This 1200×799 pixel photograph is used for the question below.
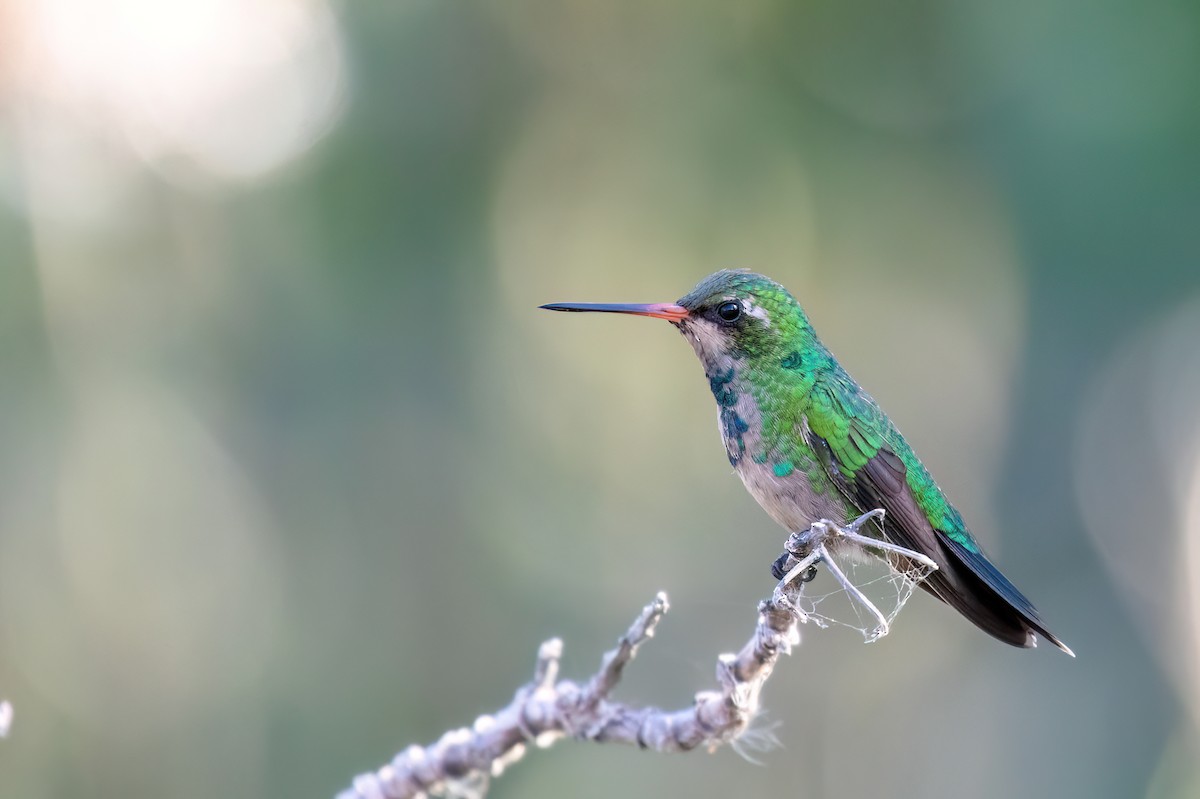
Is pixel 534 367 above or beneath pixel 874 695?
above

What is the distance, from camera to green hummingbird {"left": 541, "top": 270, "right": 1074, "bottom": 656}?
2551 millimetres

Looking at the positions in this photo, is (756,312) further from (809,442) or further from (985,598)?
(985,598)

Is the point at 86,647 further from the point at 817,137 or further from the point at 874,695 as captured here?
the point at 817,137

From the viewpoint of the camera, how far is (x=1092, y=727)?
6207mm

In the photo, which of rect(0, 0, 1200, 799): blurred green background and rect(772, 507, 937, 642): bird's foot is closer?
rect(772, 507, 937, 642): bird's foot

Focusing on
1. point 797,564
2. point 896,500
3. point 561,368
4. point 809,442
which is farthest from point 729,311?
point 561,368

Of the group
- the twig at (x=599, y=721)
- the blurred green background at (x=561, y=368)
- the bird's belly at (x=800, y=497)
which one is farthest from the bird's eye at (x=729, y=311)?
the blurred green background at (x=561, y=368)

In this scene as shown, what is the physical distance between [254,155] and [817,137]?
11.4 feet

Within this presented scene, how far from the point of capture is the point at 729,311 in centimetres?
284

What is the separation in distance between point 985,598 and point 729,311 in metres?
0.89

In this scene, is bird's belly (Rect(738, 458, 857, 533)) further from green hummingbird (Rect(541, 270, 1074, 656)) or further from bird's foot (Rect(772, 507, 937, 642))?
bird's foot (Rect(772, 507, 937, 642))

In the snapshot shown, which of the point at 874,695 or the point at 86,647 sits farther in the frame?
the point at 874,695

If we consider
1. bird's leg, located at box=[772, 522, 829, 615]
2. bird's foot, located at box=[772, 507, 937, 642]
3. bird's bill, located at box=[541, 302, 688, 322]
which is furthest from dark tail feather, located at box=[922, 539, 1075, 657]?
bird's bill, located at box=[541, 302, 688, 322]

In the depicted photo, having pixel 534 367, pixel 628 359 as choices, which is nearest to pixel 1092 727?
pixel 628 359
